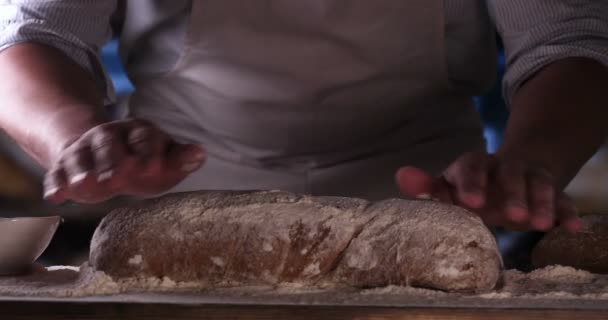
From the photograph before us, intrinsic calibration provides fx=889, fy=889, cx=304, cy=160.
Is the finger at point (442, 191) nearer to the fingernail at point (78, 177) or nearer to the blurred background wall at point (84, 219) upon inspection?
the fingernail at point (78, 177)

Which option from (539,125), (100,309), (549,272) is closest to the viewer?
(100,309)

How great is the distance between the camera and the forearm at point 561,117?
1226mm

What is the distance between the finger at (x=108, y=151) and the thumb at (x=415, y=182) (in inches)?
12.0

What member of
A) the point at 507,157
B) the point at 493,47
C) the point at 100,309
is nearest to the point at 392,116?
the point at 493,47

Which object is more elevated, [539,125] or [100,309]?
[539,125]

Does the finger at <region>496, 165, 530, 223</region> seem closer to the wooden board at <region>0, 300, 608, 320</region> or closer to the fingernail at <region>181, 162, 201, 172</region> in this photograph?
the wooden board at <region>0, 300, 608, 320</region>

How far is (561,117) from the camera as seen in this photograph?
1297 millimetres

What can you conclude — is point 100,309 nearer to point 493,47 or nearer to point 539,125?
point 539,125

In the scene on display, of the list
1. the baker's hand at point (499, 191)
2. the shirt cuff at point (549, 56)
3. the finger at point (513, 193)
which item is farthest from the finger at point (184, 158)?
the shirt cuff at point (549, 56)

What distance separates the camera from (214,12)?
1.52m

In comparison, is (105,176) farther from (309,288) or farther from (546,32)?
(546,32)

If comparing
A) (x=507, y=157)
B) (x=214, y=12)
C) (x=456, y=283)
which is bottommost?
(x=456, y=283)

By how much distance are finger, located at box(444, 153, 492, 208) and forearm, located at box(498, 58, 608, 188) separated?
0.49 ft

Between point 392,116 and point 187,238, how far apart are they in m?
0.67
